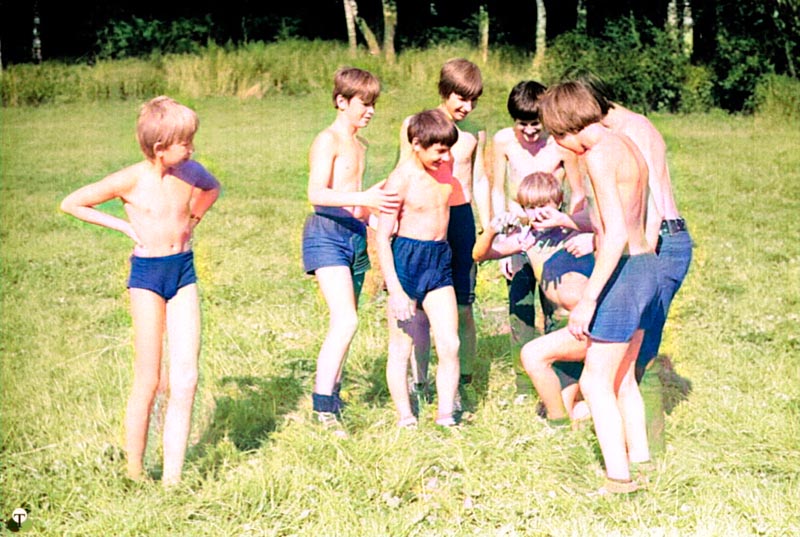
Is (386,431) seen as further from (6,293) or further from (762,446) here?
(6,293)

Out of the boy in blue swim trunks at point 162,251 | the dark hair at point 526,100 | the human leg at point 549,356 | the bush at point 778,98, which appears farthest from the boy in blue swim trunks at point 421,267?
the bush at point 778,98

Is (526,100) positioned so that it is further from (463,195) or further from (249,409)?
(249,409)

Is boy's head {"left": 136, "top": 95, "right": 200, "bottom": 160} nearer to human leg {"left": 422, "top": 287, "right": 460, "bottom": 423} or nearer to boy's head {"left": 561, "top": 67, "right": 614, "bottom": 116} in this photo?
human leg {"left": 422, "top": 287, "right": 460, "bottom": 423}

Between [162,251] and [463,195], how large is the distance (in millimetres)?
1735

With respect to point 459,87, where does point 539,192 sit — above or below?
below

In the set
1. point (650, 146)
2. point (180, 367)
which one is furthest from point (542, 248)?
point (180, 367)

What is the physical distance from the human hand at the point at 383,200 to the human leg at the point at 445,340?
49 centimetres

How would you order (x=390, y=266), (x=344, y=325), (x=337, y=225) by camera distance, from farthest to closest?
(x=337, y=225)
(x=344, y=325)
(x=390, y=266)

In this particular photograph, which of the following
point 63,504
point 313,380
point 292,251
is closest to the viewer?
point 63,504

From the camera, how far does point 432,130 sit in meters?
4.93

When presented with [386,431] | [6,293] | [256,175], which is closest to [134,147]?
[256,175]

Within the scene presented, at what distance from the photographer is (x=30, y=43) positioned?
34031 millimetres

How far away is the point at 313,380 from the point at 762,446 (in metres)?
2.37

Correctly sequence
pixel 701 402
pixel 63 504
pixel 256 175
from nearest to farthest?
1. pixel 63 504
2. pixel 701 402
3. pixel 256 175
